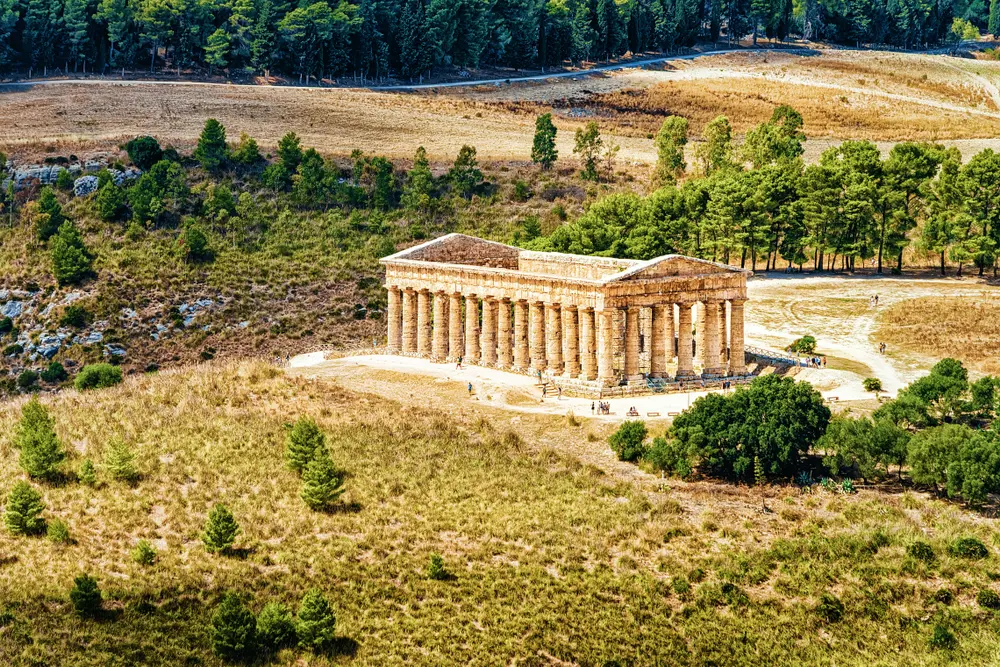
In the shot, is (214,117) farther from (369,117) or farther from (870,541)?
(870,541)

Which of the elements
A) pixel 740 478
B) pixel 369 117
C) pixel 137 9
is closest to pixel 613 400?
pixel 740 478

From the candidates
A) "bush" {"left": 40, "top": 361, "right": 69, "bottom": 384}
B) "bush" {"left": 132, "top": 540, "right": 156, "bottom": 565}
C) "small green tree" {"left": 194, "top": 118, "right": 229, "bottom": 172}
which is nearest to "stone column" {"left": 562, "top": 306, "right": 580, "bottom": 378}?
"bush" {"left": 132, "top": 540, "right": 156, "bottom": 565}

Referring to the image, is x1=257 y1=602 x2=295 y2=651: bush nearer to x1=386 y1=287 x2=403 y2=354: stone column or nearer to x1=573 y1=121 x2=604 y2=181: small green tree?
x1=386 y1=287 x2=403 y2=354: stone column

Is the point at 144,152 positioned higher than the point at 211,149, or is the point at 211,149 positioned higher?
the point at 211,149

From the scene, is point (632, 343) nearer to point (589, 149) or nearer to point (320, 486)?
point (320, 486)

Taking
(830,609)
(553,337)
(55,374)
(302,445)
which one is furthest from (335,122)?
(830,609)

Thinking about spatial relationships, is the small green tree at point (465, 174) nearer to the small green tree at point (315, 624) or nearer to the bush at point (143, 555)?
the bush at point (143, 555)
